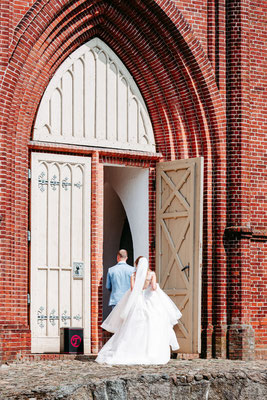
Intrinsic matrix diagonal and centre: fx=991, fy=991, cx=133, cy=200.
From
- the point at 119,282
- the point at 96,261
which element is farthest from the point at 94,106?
the point at 119,282

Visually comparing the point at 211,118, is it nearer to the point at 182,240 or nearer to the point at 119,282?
the point at 182,240

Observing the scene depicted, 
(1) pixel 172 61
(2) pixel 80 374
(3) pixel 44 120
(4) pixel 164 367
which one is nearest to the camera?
(2) pixel 80 374

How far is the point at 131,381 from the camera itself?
12.8 metres

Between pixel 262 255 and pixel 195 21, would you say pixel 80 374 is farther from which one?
pixel 195 21

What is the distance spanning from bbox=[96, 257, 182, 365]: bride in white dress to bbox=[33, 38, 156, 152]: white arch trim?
106 inches

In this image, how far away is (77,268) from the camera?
53.9 feet

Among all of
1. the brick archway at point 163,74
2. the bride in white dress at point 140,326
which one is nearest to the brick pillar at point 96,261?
the bride in white dress at point 140,326

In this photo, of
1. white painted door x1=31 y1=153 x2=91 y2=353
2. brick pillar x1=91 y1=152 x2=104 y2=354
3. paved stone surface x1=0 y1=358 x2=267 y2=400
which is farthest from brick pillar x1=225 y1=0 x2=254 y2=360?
white painted door x1=31 y1=153 x2=91 y2=353

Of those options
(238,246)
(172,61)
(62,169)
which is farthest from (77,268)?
(172,61)

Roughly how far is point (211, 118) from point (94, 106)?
6.94 ft

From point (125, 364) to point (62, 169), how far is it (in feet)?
12.1

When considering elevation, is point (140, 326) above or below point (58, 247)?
below

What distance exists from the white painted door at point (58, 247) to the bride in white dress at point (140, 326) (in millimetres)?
971

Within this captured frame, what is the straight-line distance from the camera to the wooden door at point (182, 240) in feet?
54.4
